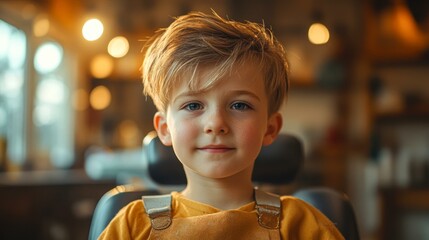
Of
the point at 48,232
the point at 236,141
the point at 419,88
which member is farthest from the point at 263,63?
the point at 419,88

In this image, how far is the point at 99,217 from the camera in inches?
64.5

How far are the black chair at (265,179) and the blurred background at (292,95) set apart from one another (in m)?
2.74

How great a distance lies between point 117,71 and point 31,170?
154cm

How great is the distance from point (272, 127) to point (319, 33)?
3.98 meters

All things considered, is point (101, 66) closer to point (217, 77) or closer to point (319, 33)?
point (319, 33)

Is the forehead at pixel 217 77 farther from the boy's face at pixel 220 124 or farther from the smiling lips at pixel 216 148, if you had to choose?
the smiling lips at pixel 216 148

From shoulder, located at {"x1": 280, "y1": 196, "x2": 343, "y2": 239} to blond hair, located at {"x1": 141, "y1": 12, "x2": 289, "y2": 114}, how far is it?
22cm

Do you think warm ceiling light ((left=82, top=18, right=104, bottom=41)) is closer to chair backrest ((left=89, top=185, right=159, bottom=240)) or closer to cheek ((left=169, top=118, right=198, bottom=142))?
chair backrest ((left=89, top=185, right=159, bottom=240))

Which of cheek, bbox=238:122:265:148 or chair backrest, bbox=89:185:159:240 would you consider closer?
cheek, bbox=238:122:265:148

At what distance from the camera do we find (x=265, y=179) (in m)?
1.89

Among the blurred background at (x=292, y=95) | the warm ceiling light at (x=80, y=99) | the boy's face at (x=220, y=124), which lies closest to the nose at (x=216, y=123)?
the boy's face at (x=220, y=124)

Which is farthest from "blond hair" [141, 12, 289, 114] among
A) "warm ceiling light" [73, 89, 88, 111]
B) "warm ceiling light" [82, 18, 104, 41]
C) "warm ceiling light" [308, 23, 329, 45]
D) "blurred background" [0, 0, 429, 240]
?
"warm ceiling light" [73, 89, 88, 111]

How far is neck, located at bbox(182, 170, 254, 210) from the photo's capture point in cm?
135

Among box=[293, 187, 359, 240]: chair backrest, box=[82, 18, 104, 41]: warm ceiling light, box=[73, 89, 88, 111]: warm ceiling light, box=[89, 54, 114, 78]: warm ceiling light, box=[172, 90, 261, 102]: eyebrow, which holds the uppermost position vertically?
box=[82, 18, 104, 41]: warm ceiling light
